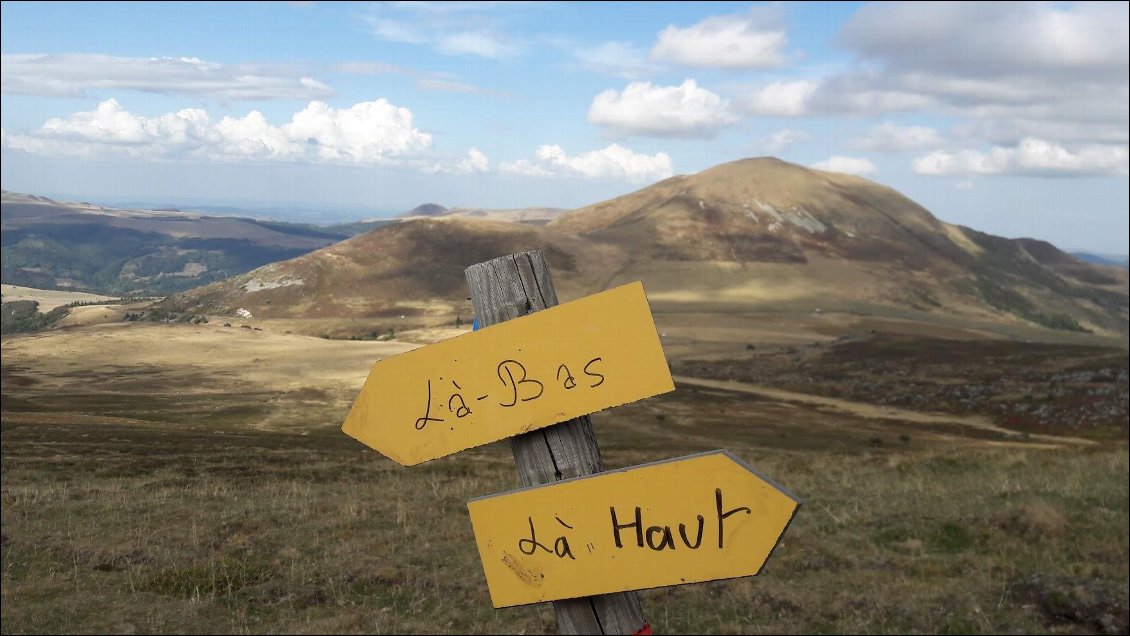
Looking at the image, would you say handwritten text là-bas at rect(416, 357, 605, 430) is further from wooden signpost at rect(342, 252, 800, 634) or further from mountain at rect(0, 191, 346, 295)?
mountain at rect(0, 191, 346, 295)

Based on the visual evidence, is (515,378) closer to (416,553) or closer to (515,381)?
(515,381)

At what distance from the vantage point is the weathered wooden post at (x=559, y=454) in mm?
2670

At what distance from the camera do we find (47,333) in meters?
19.0

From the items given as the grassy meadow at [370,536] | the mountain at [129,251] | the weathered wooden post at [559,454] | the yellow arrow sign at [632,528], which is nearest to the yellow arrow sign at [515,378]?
the weathered wooden post at [559,454]

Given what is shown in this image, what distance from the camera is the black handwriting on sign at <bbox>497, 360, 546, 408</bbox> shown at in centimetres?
259

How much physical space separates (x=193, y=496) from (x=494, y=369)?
13342mm

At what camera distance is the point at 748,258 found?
452 ft

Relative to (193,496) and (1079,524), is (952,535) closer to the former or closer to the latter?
(1079,524)

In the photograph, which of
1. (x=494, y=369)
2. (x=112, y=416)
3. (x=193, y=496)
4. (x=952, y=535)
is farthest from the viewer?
(x=112, y=416)

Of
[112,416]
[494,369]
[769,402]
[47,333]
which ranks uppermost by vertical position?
[494,369]

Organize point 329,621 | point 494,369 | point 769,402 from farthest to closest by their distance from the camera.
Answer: point 769,402 < point 329,621 < point 494,369

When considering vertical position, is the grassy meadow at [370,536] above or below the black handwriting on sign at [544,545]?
below

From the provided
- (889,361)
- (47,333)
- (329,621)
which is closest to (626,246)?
(889,361)

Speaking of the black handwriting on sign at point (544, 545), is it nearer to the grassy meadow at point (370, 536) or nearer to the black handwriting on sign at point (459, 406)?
the black handwriting on sign at point (459, 406)
